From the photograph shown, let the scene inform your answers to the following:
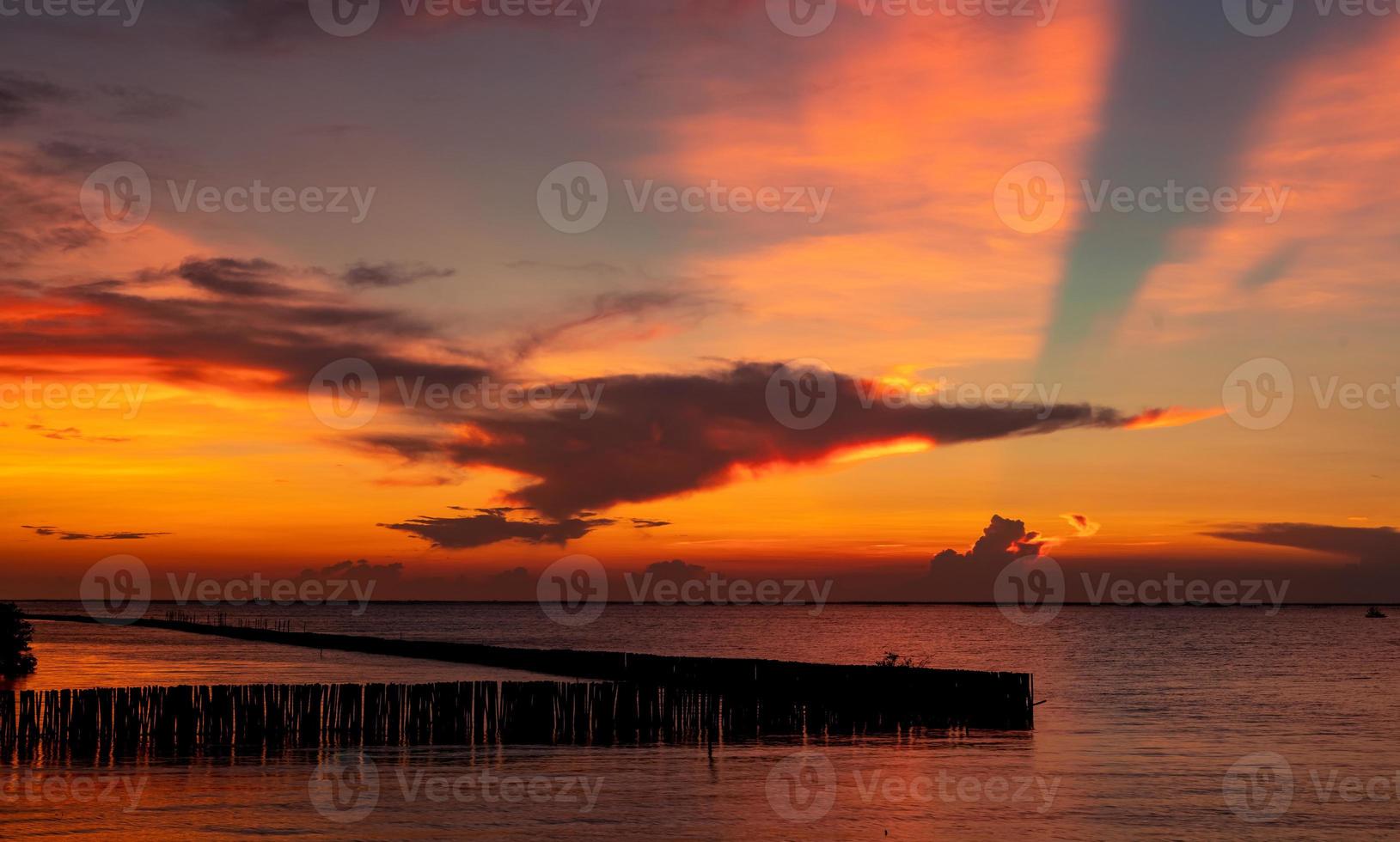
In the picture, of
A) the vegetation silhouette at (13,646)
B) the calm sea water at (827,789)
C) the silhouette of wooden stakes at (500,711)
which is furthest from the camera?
the vegetation silhouette at (13,646)

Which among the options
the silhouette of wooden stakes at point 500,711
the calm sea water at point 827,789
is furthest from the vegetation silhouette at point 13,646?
the calm sea water at point 827,789

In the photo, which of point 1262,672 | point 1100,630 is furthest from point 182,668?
point 1100,630

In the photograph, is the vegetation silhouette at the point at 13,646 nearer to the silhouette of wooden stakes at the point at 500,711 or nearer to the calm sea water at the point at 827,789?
the silhouette of wooden stakes at the point at 500,711

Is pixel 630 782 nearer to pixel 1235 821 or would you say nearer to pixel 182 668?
pixel 1235 821

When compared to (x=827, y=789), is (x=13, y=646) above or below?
above

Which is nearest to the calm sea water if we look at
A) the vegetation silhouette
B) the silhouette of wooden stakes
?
the silhouette of wooden stakes

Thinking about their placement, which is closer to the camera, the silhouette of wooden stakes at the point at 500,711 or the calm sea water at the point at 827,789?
the calm sea water at the point at 827,789

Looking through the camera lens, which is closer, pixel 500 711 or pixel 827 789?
pixel 827 789

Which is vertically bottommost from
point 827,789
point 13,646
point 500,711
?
point 827,789

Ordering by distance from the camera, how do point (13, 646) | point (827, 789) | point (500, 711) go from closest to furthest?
point (827, 789)
point (500, 711)
point (13, 646)

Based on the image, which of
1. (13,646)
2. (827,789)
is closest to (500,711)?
(827,789)

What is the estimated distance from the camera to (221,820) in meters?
26.5

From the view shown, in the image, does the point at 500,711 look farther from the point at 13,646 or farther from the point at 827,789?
the point at 13,646

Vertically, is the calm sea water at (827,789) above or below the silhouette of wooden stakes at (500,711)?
below
